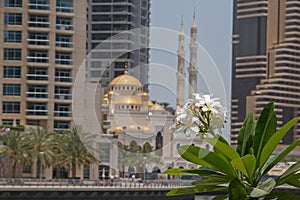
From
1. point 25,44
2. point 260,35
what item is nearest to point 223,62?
point 25,44

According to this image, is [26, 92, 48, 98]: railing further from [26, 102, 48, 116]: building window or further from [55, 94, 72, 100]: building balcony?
[55, 94, 72, 100]: building balcony

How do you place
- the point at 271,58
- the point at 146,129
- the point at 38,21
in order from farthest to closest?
the point at 271,58
the point at 38,21
the point at 146,129

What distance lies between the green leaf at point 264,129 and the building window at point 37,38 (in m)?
27.8

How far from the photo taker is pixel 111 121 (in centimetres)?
2900

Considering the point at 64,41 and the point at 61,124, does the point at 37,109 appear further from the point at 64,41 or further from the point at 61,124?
the point at 64,41

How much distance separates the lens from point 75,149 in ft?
93.6

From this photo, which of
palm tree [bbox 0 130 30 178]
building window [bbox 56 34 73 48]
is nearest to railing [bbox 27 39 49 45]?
building window [bbox 56 34 73 48]

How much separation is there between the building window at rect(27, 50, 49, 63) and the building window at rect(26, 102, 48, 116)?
56.4 inches

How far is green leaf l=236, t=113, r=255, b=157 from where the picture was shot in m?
2.15

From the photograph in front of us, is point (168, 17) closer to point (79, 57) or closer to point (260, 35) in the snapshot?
point (79, 57)

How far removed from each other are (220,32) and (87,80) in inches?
466

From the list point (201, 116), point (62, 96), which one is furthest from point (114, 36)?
point (201, 116)

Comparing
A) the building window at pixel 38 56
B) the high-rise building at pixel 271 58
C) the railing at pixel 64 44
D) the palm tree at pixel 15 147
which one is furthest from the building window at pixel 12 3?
the high-rise building at pixel 271 58

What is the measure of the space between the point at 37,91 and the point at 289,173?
92.2ft
